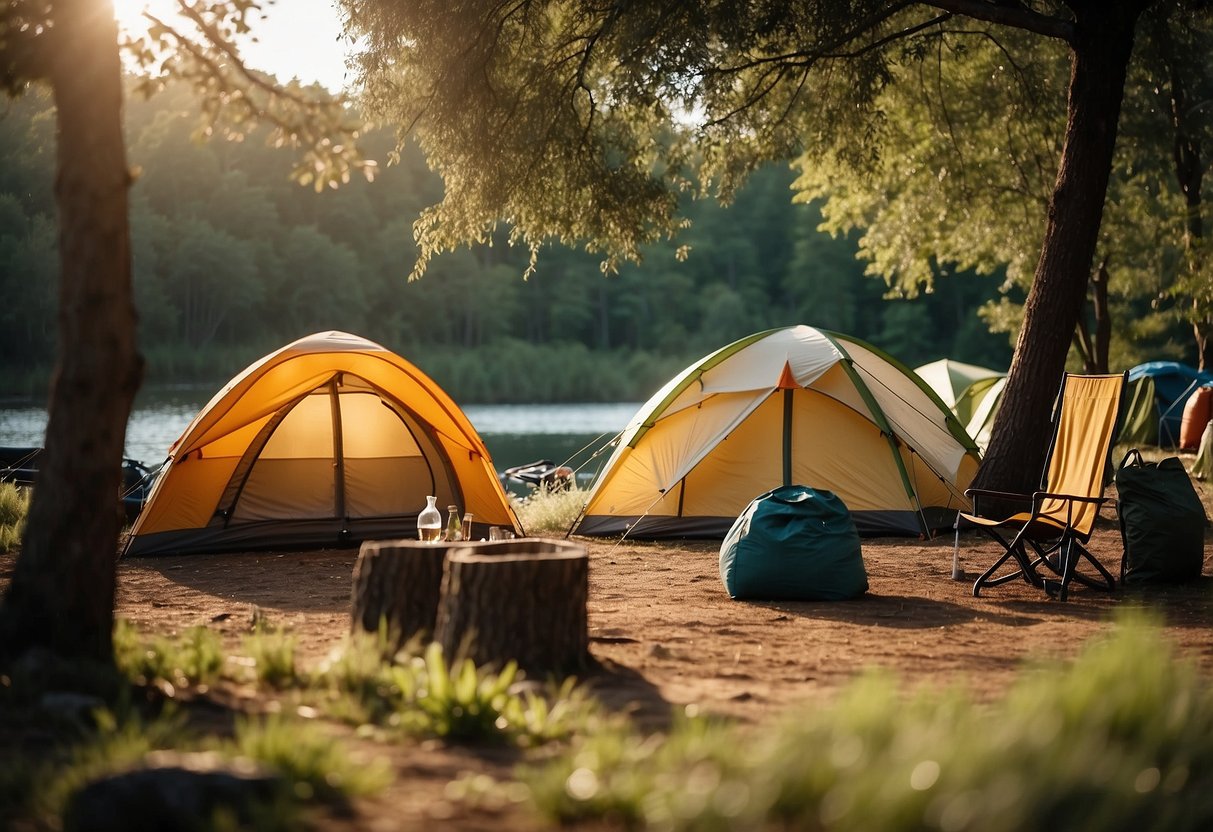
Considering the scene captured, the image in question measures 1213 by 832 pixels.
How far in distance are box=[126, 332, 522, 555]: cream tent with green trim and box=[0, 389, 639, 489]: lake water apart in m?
7.41

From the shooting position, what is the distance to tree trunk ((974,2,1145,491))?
9422 mm

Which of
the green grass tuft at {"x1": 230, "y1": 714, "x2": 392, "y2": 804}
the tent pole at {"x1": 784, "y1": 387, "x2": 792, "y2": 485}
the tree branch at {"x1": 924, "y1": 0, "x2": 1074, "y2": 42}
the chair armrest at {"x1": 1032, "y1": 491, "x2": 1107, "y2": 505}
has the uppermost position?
the tree branch at {"x1": 924, "y1": 0, "x2": 1074, "y2": 42}

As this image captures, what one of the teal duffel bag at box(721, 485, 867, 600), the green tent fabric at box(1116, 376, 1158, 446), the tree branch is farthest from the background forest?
the teal duffel bag at box(721, 485, 867, 600)

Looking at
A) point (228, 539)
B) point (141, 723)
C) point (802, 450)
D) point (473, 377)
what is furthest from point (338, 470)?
point (473, 377)

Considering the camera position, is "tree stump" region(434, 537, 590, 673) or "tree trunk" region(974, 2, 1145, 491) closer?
"tree stump" region(434, 537, 590, 673)

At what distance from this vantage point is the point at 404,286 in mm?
56969

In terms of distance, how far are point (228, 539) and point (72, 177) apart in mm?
5715

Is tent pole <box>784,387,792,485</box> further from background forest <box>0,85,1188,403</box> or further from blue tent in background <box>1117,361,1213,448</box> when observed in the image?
background forest <box>0,85,1188,403</box>

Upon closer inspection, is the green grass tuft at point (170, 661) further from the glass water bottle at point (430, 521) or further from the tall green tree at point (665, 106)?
the tall green tree at point (665, 106)

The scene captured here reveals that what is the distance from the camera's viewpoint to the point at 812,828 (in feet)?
8.80

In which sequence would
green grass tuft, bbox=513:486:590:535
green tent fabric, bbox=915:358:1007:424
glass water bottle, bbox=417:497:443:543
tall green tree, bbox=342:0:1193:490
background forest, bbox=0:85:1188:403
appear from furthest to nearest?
1. background forest, bbox=0:85:1188:403
2. green tent fabric, bbox=915:358:1007:424
3. green grass tuft, bbox=513:486:590:535
4. tall green tree, bbox=342:0:1193:490
5. glass water bottle, bbox=417:497:443:543

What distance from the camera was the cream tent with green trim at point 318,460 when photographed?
940 cm

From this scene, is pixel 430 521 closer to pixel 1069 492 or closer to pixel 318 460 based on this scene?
pixel 318 460

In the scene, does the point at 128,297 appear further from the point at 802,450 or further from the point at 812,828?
the point at 802,450
